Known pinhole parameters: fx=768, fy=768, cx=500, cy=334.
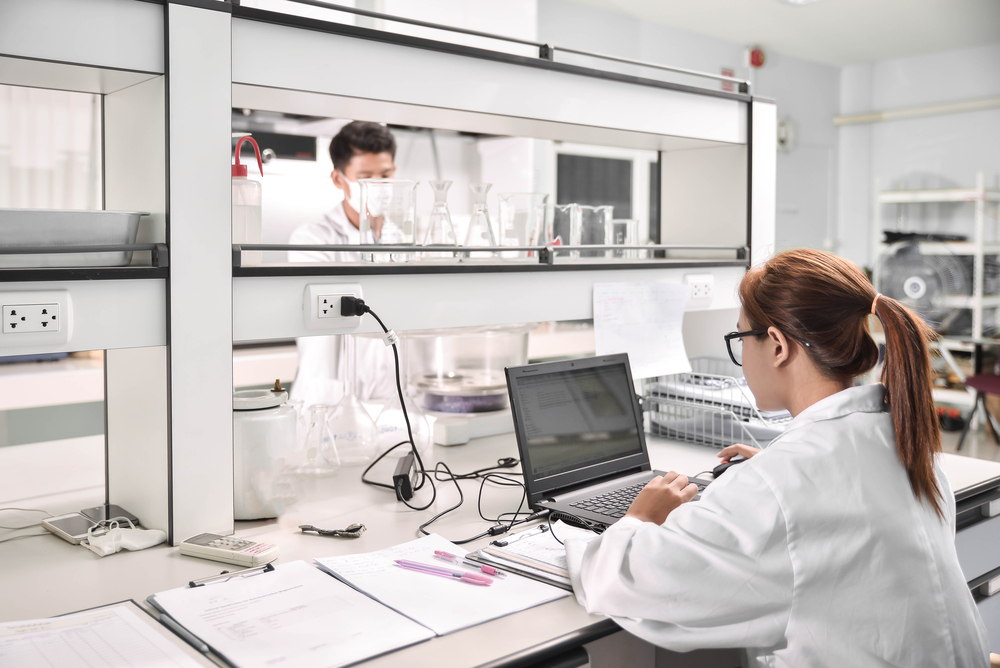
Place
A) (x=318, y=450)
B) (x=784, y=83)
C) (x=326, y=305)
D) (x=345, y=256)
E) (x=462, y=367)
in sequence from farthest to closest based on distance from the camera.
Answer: (x=784, y=83) < (x=345, y=256) < (x=462, y=367) < (x=318, y=450) < (x=326, y=305)

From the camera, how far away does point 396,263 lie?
1.39m

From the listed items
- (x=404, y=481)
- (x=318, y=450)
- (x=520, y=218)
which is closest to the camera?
(x=404, y=481)

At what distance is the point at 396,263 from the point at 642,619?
762 millimetres

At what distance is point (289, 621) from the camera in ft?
2.98

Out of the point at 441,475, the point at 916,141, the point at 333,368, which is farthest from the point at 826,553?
the point at 916,141

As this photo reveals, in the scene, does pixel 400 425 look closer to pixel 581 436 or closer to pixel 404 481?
pixel 404 481

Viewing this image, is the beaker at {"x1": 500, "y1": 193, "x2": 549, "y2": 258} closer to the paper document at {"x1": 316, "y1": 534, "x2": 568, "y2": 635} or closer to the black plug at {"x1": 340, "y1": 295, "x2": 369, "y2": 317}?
the black plug at {"x1": 340, "y1": 295, "x2": 369, "y2": 317}

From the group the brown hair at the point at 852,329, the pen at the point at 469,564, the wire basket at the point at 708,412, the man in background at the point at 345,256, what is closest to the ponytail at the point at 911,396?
the brown hair at the point at 852,329

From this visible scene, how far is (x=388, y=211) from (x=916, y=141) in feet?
18.0

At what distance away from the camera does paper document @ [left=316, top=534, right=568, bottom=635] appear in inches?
36.9

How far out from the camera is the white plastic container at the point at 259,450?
1250mm

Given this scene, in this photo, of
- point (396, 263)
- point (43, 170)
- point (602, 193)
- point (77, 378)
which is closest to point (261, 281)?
point (396, 263)

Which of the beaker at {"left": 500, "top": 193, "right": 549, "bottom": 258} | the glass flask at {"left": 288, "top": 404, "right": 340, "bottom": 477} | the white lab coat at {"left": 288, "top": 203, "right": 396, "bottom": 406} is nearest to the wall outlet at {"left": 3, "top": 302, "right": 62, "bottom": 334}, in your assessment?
→ the glass flask at {"left": 288, "top": 404, "right": 340, "bottom": 477}

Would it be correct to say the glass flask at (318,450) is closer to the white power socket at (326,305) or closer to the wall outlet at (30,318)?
the white power socket at (326,305)
